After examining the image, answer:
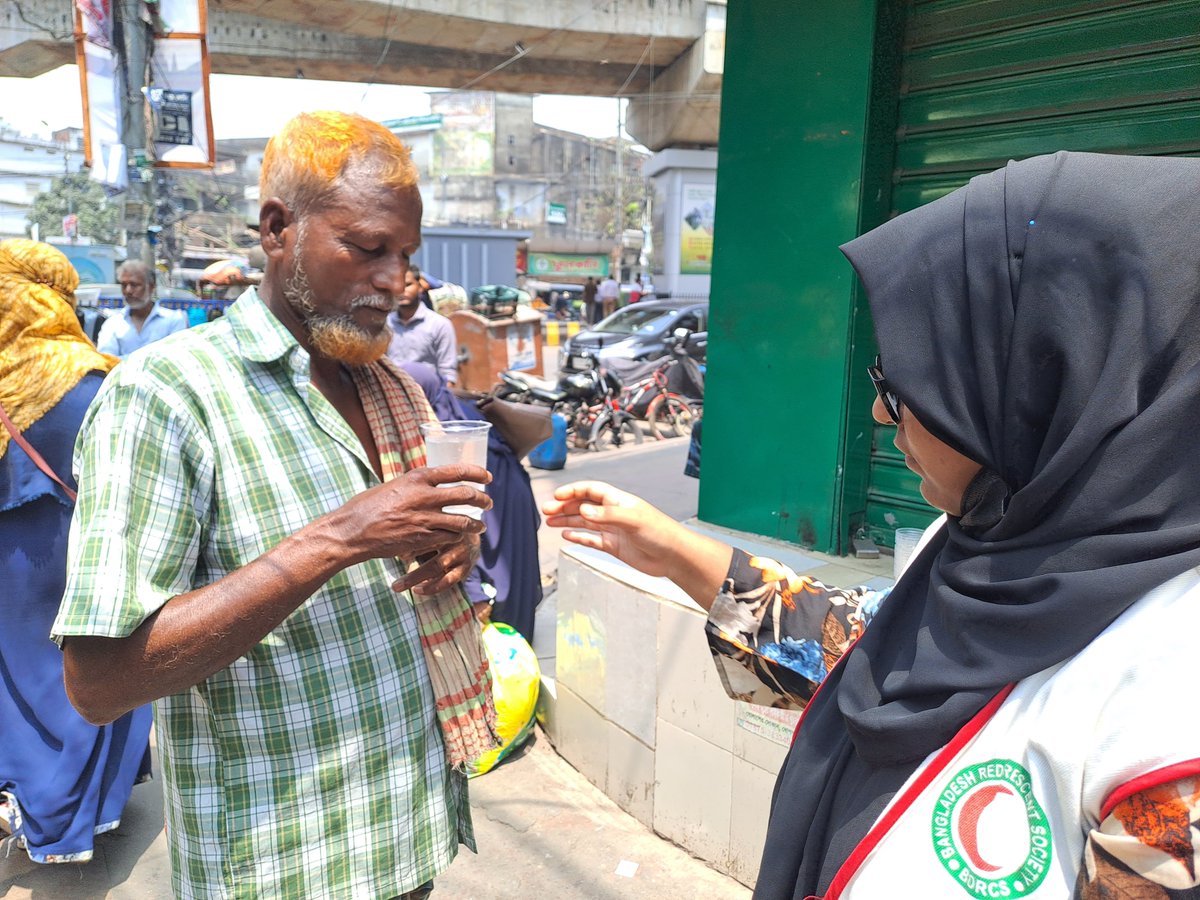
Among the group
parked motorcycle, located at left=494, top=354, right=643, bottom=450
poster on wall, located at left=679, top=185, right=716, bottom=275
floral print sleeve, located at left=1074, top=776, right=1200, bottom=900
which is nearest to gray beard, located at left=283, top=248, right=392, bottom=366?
floral print sleeve, located at left=1074, top=776, right=1200, bottom=900

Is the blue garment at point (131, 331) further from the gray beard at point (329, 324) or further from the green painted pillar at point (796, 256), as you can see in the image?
the gray beard at point (329, 324)

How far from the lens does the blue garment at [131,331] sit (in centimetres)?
656

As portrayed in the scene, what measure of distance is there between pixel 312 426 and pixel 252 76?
1787cm

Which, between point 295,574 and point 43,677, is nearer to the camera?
point 295,574

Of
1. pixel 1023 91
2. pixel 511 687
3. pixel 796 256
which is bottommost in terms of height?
pixel 511 687

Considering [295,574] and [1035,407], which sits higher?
[1035,407]

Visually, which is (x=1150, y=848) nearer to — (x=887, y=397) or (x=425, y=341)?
(x=887, y=397)

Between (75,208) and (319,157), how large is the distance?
57.1 meters

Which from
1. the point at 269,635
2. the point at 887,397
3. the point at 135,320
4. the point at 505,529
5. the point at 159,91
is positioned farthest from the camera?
the point at 159,91

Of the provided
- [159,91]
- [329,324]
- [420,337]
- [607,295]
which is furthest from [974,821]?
[607,295]

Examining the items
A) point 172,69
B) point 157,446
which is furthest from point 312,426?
point 172,69

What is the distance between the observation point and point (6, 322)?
9.54 feet

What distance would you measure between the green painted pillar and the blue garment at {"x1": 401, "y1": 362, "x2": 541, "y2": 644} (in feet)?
3.50

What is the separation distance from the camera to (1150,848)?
29.0 inches
